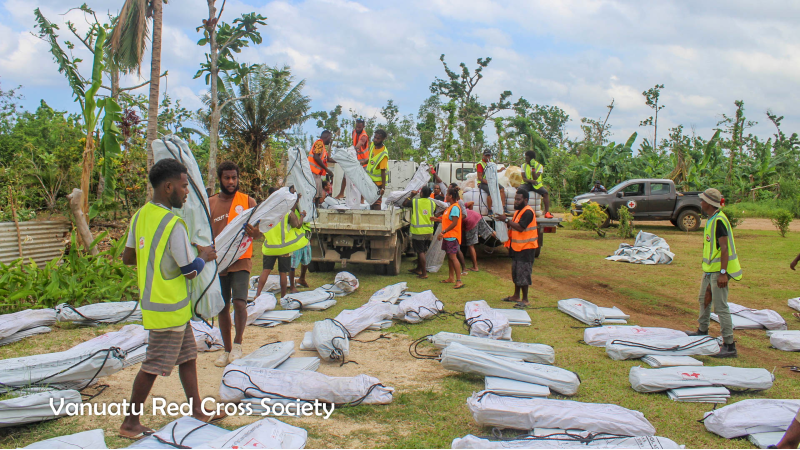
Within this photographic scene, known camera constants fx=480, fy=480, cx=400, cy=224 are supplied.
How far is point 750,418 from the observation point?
123 inches

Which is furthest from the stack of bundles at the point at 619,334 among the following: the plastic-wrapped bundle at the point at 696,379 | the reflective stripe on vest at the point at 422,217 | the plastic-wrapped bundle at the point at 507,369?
the reflective stripe on vest at the point at 422,217

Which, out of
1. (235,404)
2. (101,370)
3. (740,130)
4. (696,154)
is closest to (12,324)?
(101,370)

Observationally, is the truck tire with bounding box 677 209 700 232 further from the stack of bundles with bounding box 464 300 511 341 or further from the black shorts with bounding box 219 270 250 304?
the black shorts with bounding box 219 270 250 304

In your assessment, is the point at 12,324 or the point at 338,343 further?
the point at 12,324

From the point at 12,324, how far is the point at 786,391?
7.32 m

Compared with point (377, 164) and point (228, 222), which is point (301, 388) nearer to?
point (228, 222)

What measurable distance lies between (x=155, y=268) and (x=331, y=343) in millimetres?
1996

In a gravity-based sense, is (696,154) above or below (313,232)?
above

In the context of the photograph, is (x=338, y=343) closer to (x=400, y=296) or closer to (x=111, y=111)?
(x=400, y=296)

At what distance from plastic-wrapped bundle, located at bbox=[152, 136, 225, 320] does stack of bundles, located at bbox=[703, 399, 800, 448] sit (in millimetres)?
3412

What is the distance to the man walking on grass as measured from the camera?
2.89 m

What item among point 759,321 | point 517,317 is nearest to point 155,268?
point 517,317

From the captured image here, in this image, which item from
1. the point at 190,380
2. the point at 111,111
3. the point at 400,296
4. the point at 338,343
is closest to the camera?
the point at 190,380

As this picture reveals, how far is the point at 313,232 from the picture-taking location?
8141 mm
